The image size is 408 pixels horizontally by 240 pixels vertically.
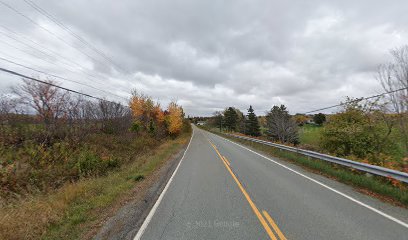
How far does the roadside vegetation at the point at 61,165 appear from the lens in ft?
16.5

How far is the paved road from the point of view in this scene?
4121 millimetres

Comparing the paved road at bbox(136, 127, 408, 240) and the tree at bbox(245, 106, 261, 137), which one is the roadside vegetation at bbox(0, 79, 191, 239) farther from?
the tree at bbox(245, 106, 261, 137)

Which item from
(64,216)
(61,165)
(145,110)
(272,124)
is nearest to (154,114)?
(145,110)

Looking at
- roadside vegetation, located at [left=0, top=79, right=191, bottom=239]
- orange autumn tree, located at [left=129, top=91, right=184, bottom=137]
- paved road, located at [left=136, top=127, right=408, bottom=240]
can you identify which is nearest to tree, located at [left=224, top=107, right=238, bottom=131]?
orange autumn tree, located at [left=129, top=91, right=184, bottom=137]

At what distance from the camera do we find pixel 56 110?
18.7m

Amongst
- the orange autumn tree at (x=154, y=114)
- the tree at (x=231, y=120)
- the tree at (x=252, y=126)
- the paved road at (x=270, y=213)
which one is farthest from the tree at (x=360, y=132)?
the tree at (x=231, y=120)

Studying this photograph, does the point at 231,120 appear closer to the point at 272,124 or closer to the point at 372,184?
the point at 272,124

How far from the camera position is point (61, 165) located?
485 inches

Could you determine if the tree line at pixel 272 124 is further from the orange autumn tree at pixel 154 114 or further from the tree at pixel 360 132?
the orange autumn tree at pixel 154 114

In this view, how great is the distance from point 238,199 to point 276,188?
6.11ft

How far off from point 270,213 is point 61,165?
12.4 metres

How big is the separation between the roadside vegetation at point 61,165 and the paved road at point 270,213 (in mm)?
1972

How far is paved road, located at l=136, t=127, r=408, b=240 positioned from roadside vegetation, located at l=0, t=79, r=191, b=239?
1972mm

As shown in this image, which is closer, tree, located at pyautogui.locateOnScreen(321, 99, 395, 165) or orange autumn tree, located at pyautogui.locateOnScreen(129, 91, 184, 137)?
tree, located at pyautogui.locateOnScreen(321, 99, 395, 165)
